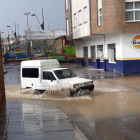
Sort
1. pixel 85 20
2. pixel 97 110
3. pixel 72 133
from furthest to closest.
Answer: pixel 85 20, pixel 97 110, pixel 72 133

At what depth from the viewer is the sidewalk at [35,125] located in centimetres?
665

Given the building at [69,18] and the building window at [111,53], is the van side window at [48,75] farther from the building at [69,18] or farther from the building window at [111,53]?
the building at [69,18]

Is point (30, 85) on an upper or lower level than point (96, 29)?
lower

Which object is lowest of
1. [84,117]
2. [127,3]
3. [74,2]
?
[84,117]

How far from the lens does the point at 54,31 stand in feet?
168

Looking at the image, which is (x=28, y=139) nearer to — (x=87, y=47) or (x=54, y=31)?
(x=87, y=47)

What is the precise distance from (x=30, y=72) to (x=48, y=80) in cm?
160

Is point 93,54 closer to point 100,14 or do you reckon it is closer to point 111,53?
point 111,53

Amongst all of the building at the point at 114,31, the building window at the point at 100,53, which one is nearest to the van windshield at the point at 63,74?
the building at the point at 114,31

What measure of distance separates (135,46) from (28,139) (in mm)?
18566

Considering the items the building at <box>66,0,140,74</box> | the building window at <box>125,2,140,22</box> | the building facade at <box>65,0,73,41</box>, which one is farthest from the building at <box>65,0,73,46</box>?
the building window at <box>125,2,140,22</box>

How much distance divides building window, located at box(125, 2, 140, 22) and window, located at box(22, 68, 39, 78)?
1070 cm

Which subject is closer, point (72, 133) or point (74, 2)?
point (72, 133)

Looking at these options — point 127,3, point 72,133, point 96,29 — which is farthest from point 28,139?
point 96,29
